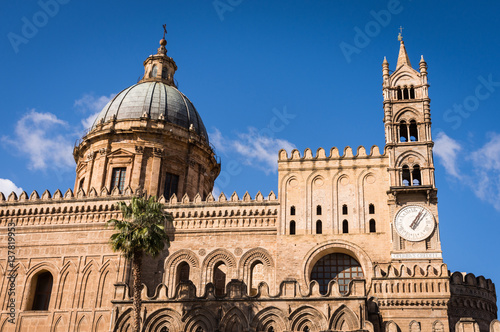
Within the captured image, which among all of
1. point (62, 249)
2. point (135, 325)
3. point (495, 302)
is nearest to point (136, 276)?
point (135, 325)

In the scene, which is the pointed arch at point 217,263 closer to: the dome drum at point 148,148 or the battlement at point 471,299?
the dome drum at point 148,148

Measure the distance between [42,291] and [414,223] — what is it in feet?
78.8

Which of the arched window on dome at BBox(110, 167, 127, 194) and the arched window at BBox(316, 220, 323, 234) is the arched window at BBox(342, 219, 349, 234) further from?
the arched window on dome at BBox(110, 167, 127, 194)

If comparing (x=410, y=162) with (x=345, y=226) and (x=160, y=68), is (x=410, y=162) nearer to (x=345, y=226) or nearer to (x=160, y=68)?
(x=345, y=226)

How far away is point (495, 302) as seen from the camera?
4012cm

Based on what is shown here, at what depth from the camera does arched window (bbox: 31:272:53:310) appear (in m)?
42.1

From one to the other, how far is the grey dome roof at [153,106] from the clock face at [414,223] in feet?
69.7

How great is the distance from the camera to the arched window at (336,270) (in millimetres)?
38656

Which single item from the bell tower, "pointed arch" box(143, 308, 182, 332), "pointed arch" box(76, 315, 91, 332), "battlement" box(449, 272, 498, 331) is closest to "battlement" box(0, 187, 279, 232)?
"pointed arch" box(76, 315, 91, 332)


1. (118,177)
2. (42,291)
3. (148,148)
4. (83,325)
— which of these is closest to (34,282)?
(42,291)

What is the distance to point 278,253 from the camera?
38.8m

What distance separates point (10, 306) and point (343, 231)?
21507mm

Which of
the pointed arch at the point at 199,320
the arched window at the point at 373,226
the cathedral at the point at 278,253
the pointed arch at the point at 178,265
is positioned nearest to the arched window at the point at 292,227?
the cathedral at the point at 278,253

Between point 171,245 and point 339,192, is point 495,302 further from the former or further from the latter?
point 171,245
